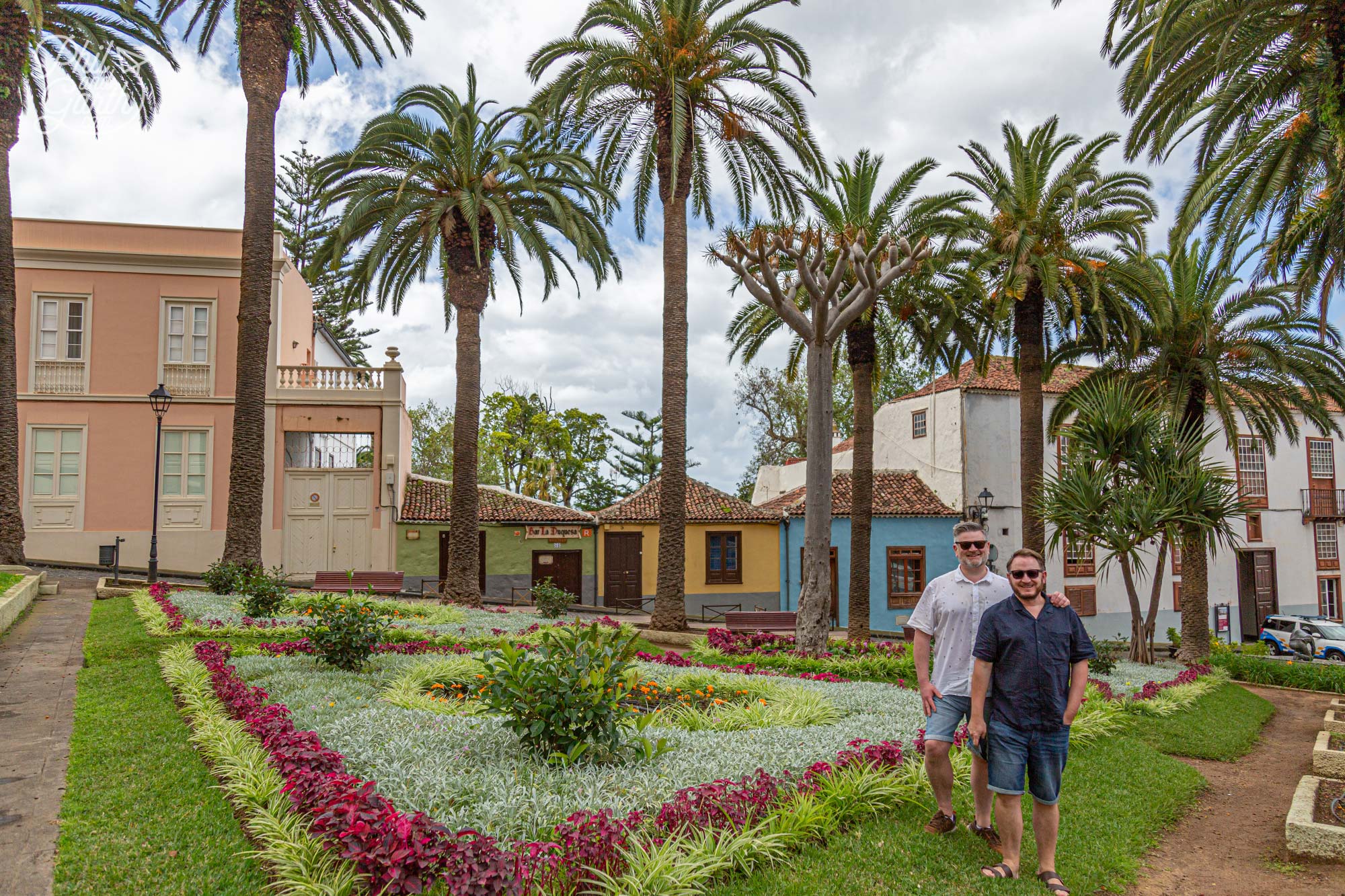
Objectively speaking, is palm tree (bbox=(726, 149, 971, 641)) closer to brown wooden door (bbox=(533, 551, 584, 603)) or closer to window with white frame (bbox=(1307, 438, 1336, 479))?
brown wooden door (bbox=(533, 551, 584, 603))

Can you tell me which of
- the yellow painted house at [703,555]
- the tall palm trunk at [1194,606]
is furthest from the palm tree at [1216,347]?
the yellow painted house at [703,555]

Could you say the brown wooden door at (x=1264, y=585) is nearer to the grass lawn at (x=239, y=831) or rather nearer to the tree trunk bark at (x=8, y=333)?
the grass lawn at (x=239, y=831)

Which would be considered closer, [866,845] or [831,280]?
[866,845]

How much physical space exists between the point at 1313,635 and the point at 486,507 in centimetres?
2636

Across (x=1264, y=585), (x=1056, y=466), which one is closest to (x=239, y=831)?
(x=1056, y=466)

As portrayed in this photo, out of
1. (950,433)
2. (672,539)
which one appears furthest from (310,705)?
(950,433)

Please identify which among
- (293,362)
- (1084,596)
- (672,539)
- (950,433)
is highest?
(293,362)

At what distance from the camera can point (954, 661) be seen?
5.14 meters

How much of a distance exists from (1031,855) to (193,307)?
2614 centimetres

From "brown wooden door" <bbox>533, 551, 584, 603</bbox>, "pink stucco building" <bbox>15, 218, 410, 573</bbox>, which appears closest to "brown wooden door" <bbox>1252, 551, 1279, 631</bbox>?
"brown wooden door" <bbox>533, 551, 584, 603</bbox>

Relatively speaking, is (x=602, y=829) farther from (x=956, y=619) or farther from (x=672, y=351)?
(x=672, y=351)

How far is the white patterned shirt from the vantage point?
511 cm

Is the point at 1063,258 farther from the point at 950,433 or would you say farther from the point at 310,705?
the point at 310,705

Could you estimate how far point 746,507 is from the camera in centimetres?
3031
